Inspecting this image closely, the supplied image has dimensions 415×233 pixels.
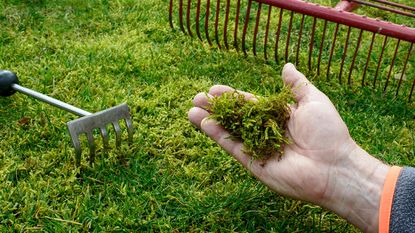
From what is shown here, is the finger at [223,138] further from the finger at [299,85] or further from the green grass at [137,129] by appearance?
the finger at [299,85]

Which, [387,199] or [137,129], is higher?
[387,199]

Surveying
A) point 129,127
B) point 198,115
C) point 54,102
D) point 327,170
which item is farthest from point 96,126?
point 327,170

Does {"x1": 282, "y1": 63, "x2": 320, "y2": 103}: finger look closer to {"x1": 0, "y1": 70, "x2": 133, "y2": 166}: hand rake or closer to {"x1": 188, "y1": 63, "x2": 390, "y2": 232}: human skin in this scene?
{"x1": 188, "y1": 63, "x2": 390, "y2": 232}: human skin

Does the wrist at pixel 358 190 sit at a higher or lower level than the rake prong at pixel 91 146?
higher

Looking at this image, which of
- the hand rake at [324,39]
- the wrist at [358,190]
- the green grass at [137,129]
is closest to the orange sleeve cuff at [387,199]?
the wrist at [358,190]

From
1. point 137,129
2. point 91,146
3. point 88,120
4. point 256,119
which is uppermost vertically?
point 256,119

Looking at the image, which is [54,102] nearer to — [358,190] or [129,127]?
[129,127]

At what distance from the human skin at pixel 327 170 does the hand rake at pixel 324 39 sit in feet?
3.46

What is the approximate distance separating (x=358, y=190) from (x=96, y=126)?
1.23 m

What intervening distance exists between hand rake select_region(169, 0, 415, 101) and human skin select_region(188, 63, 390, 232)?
1054 millimetres

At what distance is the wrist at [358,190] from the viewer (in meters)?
2.12

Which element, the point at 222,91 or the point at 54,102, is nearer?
the point at 222,91

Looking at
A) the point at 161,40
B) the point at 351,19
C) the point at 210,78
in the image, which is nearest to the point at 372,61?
the point at 351,19

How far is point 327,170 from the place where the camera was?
2176 millimetres
